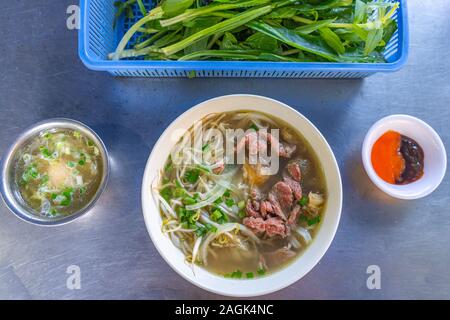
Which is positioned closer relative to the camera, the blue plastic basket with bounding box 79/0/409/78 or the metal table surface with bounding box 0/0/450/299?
the blue plastic basket with bounding box 79/0/409/78

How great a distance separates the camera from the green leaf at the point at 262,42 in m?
1.77

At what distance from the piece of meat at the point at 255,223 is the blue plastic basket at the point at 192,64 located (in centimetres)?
63

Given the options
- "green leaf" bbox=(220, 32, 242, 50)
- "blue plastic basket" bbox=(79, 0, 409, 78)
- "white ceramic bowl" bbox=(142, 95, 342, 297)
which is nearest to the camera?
"white ceramic bowl" bbox=(142, 95, 342, 297)

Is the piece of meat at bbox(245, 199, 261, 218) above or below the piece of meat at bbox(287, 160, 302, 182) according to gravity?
below

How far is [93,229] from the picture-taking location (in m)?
1.88

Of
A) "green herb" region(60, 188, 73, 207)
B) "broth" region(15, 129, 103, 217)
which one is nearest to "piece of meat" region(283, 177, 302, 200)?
"broth" region(15, 129, 103, 217)

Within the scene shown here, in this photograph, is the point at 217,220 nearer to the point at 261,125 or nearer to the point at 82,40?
the point at 261,125

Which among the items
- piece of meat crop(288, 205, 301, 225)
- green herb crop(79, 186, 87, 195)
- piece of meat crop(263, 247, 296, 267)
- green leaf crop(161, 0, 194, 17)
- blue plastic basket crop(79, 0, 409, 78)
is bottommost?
piece of meat crop(263, 247, 296, 267)

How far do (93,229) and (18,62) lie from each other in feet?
3.01

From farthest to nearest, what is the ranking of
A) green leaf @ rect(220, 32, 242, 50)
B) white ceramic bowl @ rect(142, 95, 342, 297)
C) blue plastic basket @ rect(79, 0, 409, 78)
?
green leaf @ rect(220, 32, 242, 50), blue plastic basket @ rect(79, 0, 409, 78), white ceramic bowl @ rect(142, 95, 342, 297)

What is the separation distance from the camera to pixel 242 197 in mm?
1778

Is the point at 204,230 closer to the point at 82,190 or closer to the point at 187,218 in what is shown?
the point at 187,218

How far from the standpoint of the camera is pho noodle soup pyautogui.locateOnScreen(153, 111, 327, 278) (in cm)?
171

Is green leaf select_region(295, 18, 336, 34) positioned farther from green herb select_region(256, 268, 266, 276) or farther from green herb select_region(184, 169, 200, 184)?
green herb select_region(256, 268, 266, 276)
